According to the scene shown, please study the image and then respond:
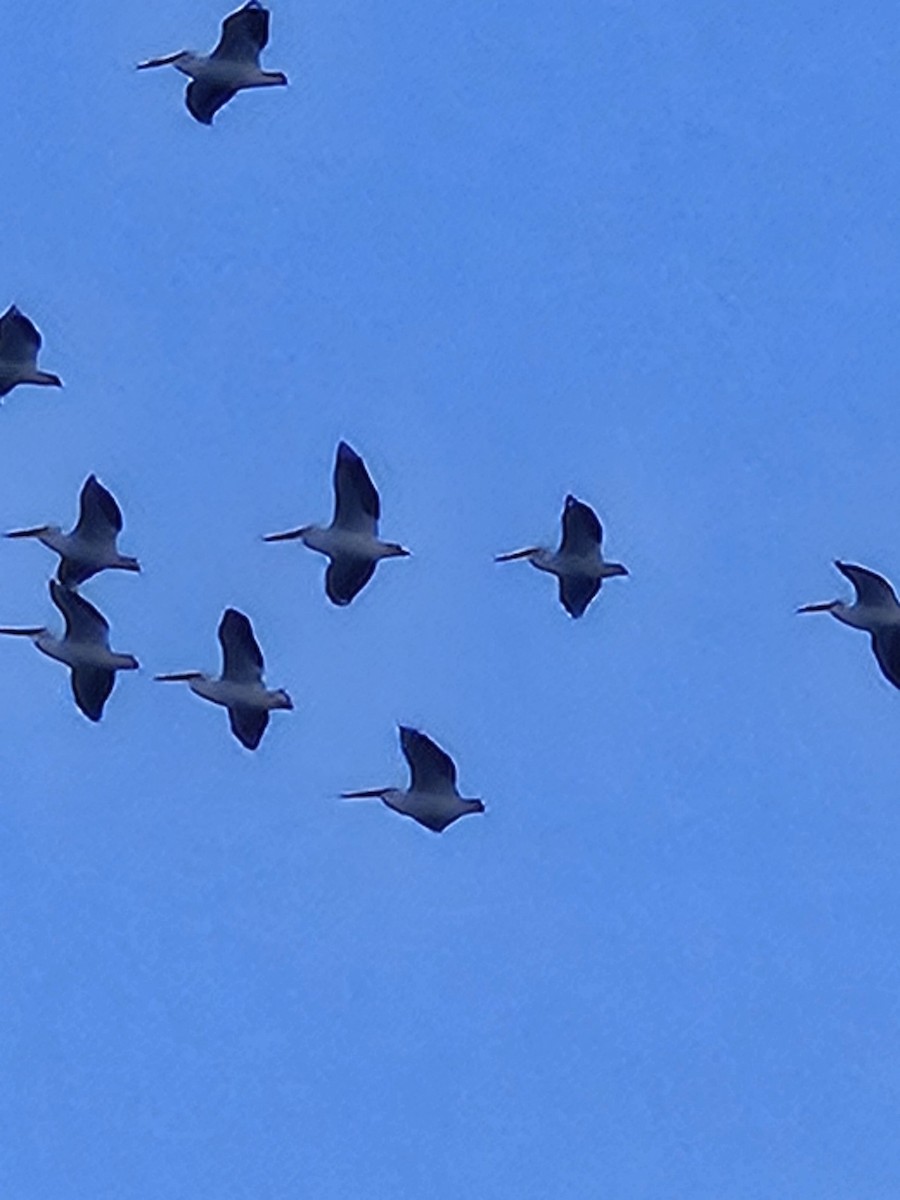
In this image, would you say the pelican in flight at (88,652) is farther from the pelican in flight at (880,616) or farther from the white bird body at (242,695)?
the pelican in flight at (880,616)

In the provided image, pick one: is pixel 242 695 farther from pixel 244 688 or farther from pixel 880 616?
pixel 880 616

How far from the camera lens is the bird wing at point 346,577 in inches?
2726

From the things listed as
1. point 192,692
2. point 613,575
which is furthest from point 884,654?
point 192,692

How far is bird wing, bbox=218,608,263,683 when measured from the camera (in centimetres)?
6862

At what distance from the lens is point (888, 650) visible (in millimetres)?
67688

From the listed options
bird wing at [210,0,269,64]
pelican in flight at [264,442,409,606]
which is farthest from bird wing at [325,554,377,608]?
bird wing at [210,0,269,64]

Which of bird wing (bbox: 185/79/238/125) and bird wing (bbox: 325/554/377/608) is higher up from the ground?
bird wing (bbox: 185/79/238/125)

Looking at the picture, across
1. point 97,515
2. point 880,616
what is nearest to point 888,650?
point 880,616

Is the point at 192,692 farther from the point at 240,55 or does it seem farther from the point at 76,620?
the point at 240,55

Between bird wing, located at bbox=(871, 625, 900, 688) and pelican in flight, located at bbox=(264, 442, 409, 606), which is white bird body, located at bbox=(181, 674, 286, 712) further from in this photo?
bird wing, located at bbox=(871, 625, 900, 688)

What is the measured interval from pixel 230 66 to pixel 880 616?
328 inches

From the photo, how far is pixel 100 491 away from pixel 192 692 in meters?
2.57

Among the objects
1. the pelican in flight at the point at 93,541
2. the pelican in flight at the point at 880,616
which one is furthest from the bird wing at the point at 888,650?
the pelican in flight at the point at 93,541

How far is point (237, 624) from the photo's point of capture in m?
68.6
